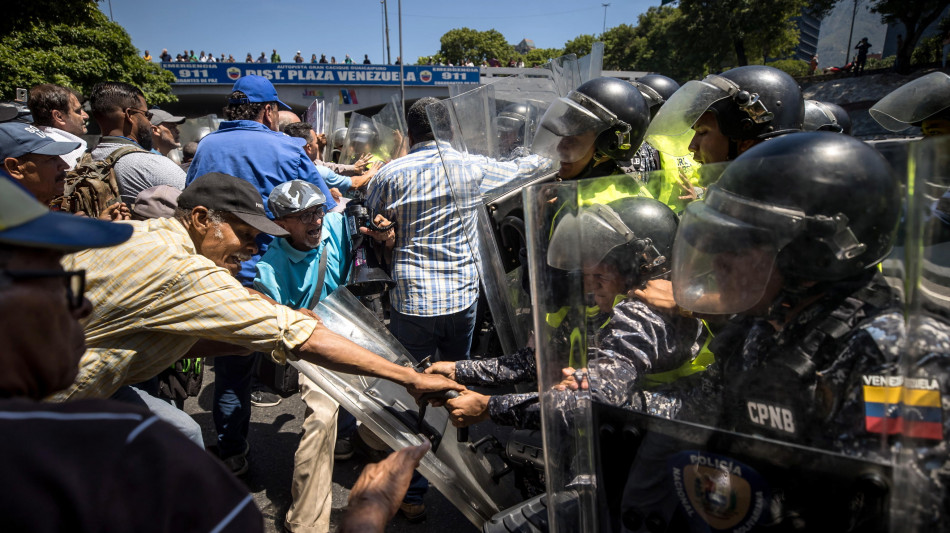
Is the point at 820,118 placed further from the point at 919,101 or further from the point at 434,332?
the point at 434,332

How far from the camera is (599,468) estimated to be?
1.37 metres

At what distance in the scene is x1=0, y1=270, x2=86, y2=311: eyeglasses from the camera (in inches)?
33.9

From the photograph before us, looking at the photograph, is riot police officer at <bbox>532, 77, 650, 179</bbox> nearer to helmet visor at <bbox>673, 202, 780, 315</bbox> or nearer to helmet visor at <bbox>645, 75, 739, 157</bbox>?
helmet visor at <bbox>645, 75, 739, 157</bbox>

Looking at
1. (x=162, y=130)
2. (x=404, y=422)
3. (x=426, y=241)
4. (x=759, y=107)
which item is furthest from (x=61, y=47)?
(x=759, y=107)

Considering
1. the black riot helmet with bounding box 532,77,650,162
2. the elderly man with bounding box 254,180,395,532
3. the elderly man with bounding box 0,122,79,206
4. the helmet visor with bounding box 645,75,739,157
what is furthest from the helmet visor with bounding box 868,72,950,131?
the elderly man with bounding box 0,122,79,206

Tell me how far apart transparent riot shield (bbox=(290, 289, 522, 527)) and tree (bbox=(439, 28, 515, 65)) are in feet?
191

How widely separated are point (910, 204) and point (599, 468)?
33.3 inches

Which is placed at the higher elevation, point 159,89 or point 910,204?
point 159,89

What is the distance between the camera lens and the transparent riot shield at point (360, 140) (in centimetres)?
777

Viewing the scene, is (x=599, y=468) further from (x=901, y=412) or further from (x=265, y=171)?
(x=265, y=171)

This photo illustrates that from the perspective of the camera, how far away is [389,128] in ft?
25.4

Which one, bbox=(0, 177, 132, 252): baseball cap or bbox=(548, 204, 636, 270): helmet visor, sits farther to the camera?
bbox=(548, 204, 636, 270): helmet visor

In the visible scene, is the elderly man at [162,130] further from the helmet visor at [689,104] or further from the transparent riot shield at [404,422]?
the helmet visor at [689,104]

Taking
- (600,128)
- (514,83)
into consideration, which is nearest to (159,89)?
(514,83)
